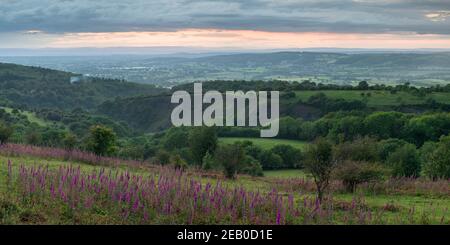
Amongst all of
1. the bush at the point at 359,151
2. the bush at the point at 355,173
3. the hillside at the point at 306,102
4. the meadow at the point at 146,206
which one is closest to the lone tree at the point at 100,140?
the bush at the point at 359,151

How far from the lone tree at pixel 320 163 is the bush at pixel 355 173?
8.77 feet

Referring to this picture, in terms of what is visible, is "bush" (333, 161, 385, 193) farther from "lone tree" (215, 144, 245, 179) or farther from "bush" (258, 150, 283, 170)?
"bush" (258, 150, 283, 170)

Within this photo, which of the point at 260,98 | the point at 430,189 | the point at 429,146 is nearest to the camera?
the point at 430,189

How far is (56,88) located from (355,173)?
145 meters

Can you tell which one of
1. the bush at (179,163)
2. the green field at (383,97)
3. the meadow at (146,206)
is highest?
the meadow at (146,206)

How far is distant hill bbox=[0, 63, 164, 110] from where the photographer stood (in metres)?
142

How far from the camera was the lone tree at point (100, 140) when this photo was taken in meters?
31.5

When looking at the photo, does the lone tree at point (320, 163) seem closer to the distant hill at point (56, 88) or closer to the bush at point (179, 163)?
the bush at point (179, 163)

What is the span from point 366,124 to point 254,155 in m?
22.6

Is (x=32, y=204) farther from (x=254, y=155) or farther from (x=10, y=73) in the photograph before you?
(x=10, y=73)

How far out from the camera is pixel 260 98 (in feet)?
373

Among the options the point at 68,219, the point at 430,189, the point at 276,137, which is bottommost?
the point at 276,137

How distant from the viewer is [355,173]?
2103cm
